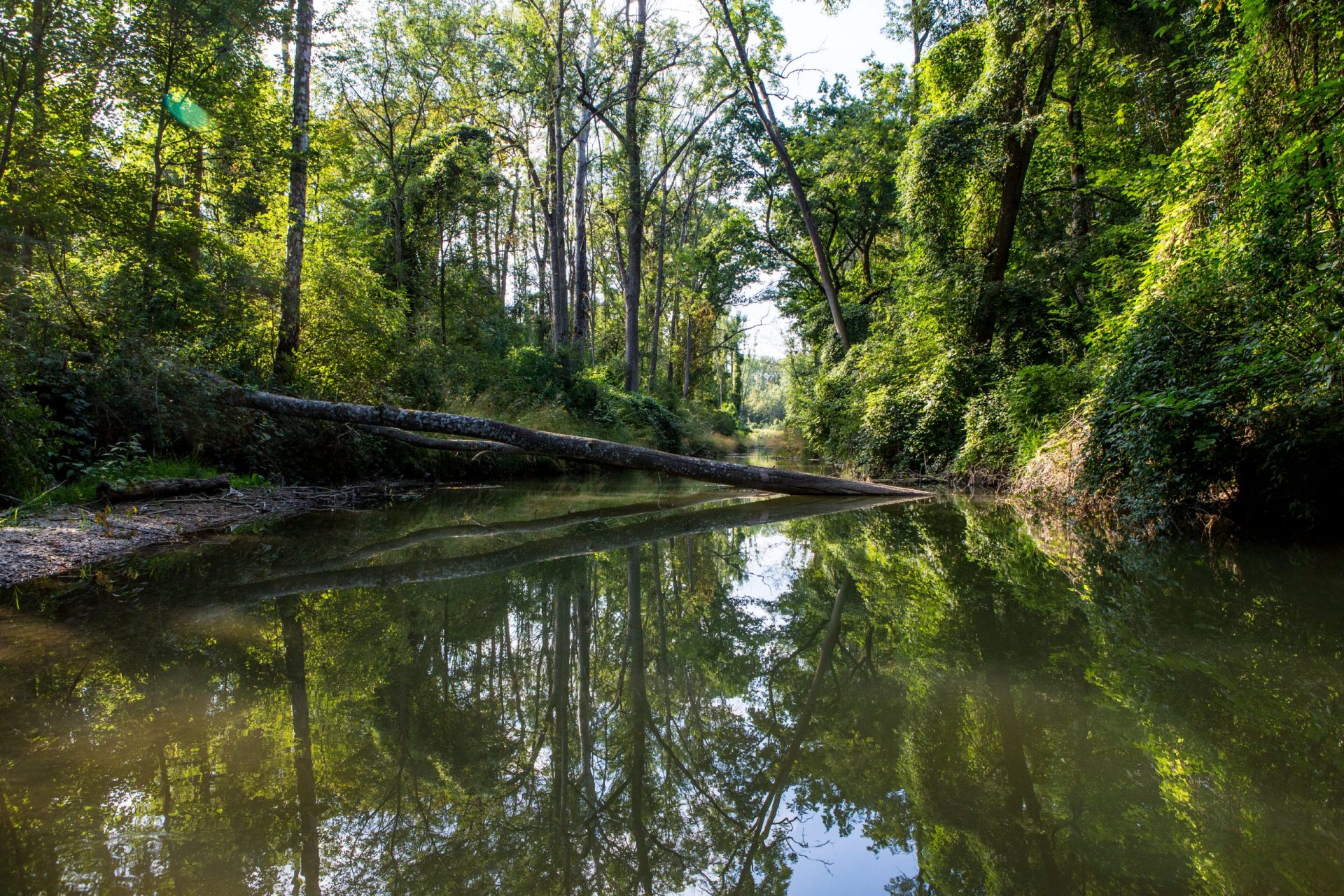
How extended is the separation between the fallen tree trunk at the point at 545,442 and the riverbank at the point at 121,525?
106cm

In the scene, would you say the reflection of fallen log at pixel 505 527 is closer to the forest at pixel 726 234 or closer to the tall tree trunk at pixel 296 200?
the forest at pixel 726 234

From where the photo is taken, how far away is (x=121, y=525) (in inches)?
212

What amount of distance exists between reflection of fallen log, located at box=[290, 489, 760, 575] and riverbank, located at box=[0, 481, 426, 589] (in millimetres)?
1505

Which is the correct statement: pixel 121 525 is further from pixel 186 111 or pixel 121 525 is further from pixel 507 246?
pixel 507 246

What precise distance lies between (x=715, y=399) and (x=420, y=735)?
47773 mm

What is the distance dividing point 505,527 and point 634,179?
1483 cm

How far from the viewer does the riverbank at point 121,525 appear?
14.3ft

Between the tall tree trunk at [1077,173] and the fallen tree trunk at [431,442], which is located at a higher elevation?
the tall tree trunk at [1077,173]

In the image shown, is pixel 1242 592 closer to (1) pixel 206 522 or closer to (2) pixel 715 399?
(1) pixel 206 522

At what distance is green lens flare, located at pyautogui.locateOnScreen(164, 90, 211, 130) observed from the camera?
26.6ft

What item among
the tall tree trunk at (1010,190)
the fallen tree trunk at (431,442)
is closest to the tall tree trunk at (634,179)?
the tall tree trunk at (1010,190)

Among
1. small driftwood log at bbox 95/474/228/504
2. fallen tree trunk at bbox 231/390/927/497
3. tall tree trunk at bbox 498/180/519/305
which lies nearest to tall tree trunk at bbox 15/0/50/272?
fallen tree trunk at bbox 231/390/927/497

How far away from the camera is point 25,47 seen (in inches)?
255

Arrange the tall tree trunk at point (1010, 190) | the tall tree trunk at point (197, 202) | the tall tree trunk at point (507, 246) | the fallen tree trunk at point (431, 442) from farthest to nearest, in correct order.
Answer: the tall tree trunk at point (507, 246) < the tall tree trunk at point (1010, 190) < the fallen tree trunk at point (431, 442) < the tall tree trunk at point (197, 202)
